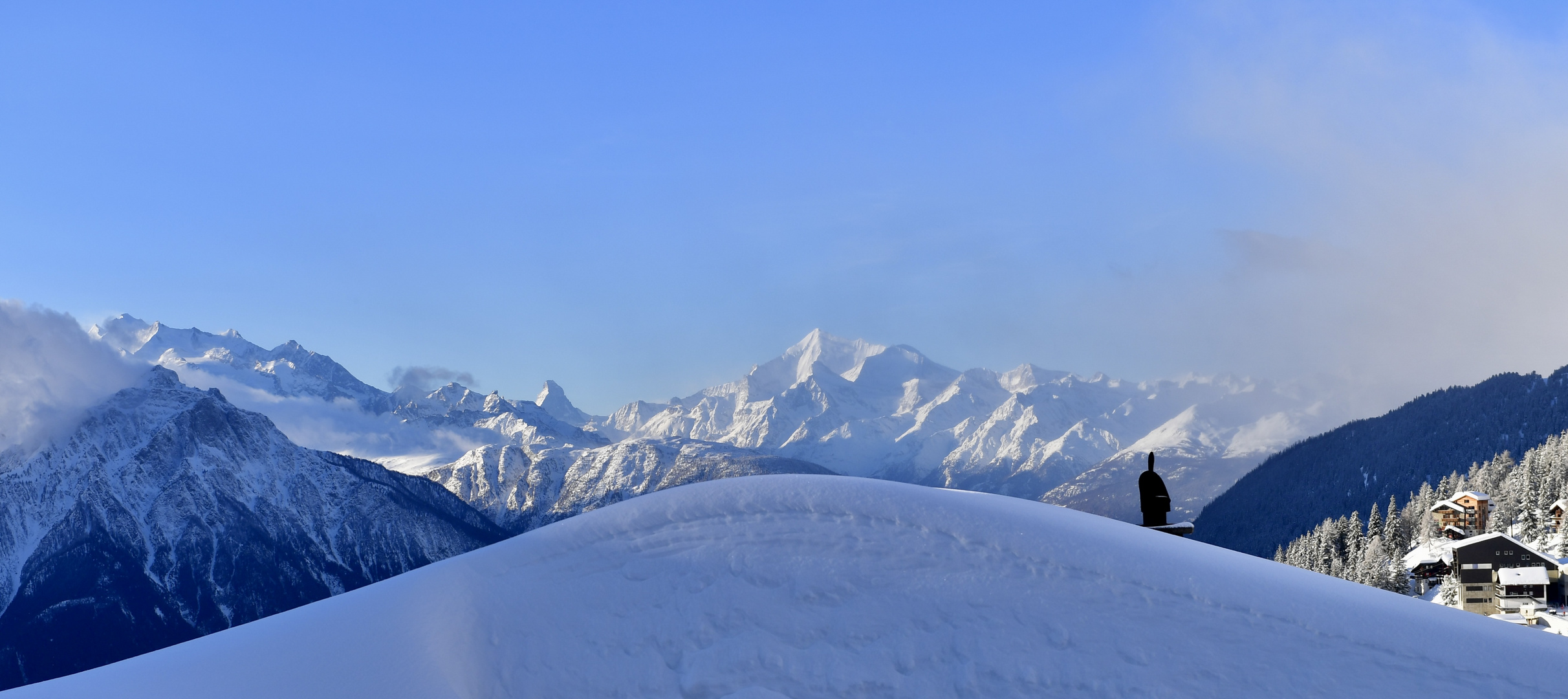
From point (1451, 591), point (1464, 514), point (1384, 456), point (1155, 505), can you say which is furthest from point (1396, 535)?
point (1155, 505)

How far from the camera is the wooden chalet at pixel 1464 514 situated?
91.1 m

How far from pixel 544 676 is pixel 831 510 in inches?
85.5

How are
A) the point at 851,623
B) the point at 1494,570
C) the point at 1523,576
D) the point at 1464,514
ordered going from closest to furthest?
1. the point at 851,623
2. the point at 1523,576
3. the point at 1494,570
4. the point at 1464,514

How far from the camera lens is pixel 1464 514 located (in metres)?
93.2

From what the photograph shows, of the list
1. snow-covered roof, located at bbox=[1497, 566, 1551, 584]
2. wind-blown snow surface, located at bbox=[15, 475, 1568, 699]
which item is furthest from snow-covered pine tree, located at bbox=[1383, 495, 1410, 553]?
wind-blown snow surface, located at bbox=[15, 475, 1568, 699]

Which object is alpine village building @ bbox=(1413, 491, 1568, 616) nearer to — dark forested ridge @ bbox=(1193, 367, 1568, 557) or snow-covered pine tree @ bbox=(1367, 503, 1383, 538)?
snow-covered pine tree @ bbox=(1367, 503, 1383, 538)

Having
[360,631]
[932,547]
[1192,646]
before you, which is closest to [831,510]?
[932,547]

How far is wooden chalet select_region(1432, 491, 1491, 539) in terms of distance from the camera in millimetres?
91062

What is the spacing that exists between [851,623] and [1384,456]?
191143 millimetres

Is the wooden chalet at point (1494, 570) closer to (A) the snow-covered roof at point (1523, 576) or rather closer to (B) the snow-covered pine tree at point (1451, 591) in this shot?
(B) the snow-covered pine tree at point (1451, 591)

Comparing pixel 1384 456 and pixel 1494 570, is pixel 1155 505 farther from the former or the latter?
pixel 1384 456

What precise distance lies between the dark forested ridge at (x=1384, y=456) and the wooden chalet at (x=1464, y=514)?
57139mm

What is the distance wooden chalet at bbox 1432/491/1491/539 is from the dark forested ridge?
57139 millimetres

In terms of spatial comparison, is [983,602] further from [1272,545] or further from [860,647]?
[1272,545]
